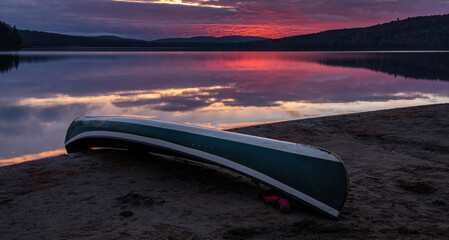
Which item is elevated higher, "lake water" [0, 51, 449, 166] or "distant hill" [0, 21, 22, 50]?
"distant hill" [0, 21, 22, 50]

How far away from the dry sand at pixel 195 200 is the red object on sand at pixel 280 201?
8 centimetres

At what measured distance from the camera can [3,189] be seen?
4844 millimetres

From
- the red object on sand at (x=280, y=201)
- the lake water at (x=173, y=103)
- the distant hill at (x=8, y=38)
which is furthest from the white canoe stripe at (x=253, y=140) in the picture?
the distant hill at (x=8, y=38)

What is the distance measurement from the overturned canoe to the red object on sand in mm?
104

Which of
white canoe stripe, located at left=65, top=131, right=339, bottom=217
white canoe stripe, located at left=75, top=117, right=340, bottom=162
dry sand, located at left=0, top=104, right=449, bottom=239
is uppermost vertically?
white canoe stripe, located at left=75, top=117, right=340, bottom=162

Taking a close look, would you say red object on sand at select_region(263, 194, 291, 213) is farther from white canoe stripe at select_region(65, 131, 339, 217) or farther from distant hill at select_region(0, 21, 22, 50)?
distant hill at select_region(0, 21, 22, 50)

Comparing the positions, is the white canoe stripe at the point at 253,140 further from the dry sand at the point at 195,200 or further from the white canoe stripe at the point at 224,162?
the dry sand at the point at 195,200

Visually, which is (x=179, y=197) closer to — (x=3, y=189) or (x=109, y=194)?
(x=109, y=194)

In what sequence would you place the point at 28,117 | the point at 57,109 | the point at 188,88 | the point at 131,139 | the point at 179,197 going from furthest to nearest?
the point at 188,88, the point at 57,109, the point at 28,117, the point at 131,139, the point at 179,197

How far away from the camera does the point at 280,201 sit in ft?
Result: 13.1

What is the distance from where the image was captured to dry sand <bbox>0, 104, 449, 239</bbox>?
349 cm

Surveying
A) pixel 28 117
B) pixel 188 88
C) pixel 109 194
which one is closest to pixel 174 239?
pixel 109 194

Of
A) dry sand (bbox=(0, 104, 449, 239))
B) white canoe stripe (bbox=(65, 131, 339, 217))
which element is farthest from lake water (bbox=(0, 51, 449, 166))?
dry sand (bbox=(0, 104, 449, 239))

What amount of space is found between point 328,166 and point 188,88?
15.1 meters
